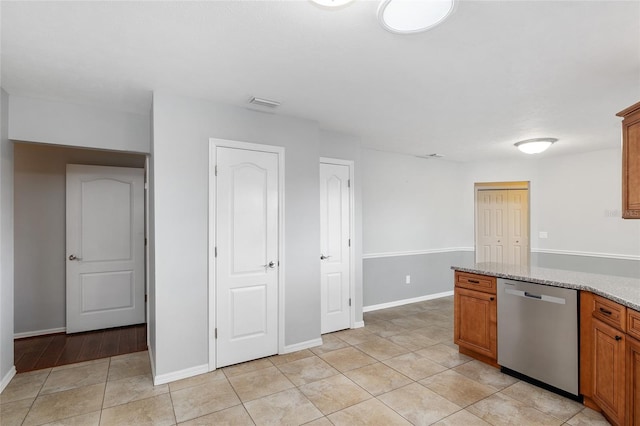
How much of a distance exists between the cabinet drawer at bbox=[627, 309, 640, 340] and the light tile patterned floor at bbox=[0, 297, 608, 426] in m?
0.77

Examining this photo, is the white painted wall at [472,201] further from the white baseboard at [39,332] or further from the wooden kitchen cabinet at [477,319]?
the white baseboard at [39,332]

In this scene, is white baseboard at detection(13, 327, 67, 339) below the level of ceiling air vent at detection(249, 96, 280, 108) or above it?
below

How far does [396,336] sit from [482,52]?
10.4 ft

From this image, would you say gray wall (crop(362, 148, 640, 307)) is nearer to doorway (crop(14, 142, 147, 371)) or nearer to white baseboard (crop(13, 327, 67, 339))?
doorway (crop(14, 142, 147, 371))

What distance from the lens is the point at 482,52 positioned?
84.4 inches

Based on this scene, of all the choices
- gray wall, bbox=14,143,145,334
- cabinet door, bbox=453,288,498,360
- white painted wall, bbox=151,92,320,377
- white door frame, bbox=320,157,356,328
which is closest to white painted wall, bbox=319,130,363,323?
white door frame, bbox=320,157,356,328

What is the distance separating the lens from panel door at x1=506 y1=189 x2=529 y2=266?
6215mm

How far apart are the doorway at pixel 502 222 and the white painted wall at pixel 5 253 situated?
22.1 ft

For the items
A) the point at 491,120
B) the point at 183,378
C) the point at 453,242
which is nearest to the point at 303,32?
the point at 491,120

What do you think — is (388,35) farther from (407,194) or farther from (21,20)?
(407,194)

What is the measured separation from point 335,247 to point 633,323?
2819 mm

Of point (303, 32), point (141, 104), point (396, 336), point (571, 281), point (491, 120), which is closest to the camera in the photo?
point (303, 32)

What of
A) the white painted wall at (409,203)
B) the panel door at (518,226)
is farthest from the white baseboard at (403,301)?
the panel door at (518,226)

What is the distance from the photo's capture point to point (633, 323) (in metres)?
2.05
